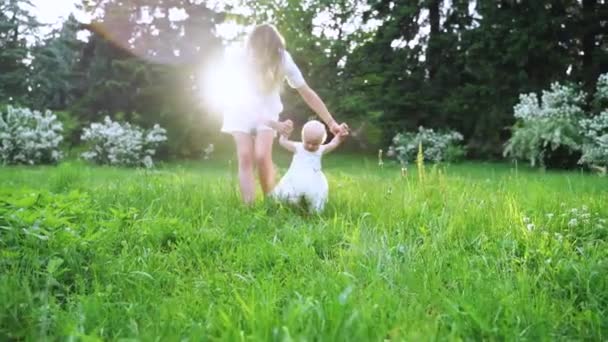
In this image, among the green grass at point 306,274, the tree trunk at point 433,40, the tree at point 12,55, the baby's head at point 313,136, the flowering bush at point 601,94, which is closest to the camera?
the green grass at point 306,274

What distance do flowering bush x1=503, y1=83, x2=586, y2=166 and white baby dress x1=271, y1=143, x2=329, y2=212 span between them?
343 inches

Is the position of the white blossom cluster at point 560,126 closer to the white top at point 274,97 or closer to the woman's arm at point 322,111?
the woman's arm at point 322,111

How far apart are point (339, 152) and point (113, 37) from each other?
9655 mm

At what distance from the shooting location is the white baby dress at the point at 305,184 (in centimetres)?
363

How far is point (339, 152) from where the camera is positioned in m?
19.0

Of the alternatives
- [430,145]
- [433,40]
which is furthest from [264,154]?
[433,40]

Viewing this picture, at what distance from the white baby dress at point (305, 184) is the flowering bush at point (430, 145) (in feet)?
35.1

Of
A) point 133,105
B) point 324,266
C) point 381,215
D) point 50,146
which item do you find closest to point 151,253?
point 324,266

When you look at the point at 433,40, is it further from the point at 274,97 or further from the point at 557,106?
the point at 274,97

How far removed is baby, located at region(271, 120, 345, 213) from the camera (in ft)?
11.9

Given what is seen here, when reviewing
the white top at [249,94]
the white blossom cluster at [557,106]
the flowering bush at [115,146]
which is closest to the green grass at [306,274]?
the white top at [249,94]

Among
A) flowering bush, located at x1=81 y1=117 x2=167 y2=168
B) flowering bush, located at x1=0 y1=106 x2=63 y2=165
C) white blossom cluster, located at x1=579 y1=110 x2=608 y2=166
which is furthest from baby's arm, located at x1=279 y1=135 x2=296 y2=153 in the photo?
flowering bush, located at x1=0 y1=106 x2=63 y2=165

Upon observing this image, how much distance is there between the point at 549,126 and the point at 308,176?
910cm

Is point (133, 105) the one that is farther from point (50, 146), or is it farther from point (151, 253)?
point (151, 253)
